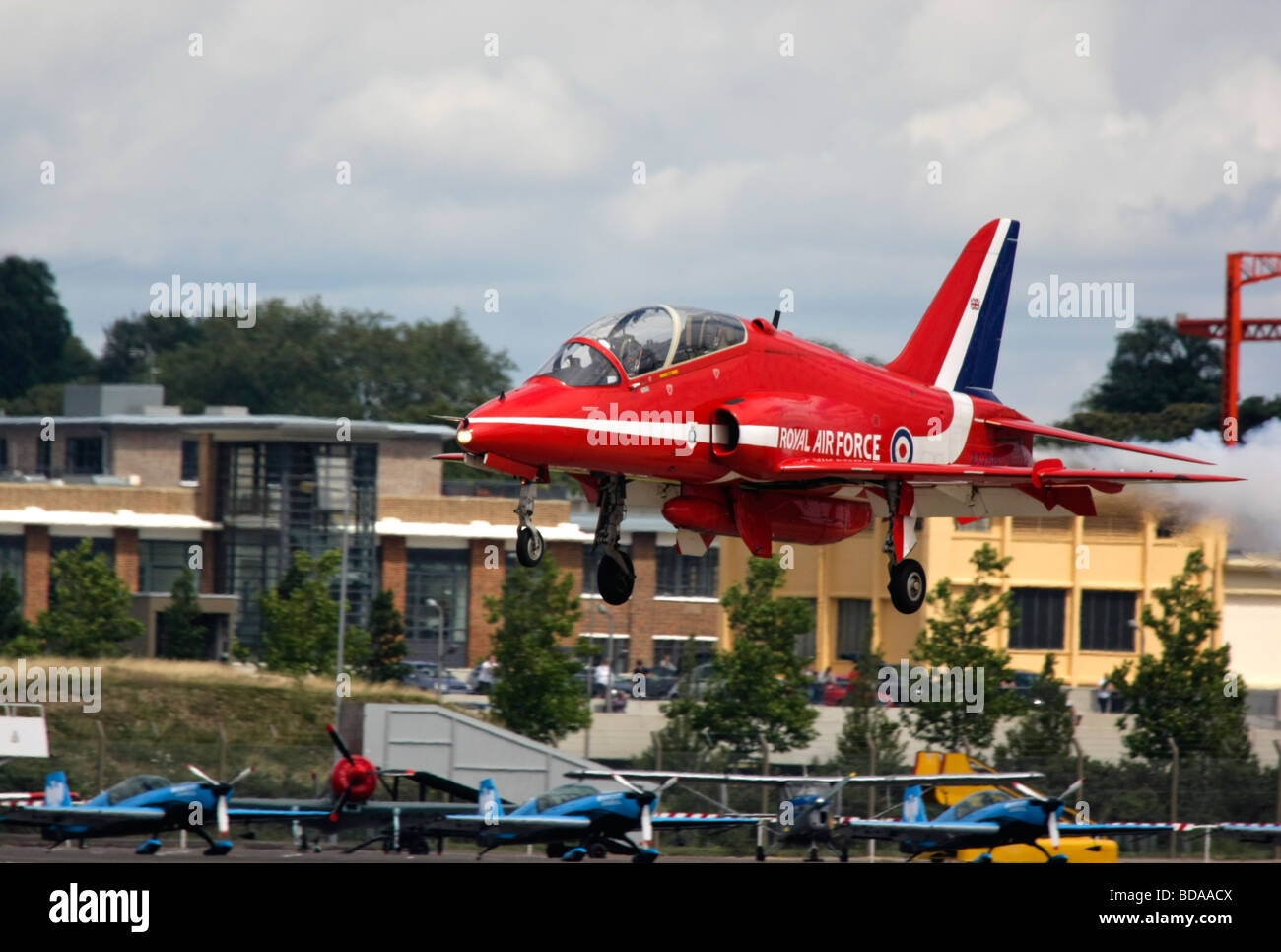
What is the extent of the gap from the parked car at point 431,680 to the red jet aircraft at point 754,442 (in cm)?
5057

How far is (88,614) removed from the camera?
2879 inches

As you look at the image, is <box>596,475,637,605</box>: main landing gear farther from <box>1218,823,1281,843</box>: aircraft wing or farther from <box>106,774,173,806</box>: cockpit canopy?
<box>1218,823,1281,843</box>: aircraft wing

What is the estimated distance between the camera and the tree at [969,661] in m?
50.8

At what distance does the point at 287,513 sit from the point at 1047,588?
36.7 meters

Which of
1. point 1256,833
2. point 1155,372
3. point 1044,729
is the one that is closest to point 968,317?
point 1256,833

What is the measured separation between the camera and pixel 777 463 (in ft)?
75.2

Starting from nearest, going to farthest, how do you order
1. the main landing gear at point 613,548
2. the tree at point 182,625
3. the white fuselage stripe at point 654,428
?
1. the white fuselage stripe at point 654,428
2. the main landing gear at point 613,548
3. the tree at point 182,625

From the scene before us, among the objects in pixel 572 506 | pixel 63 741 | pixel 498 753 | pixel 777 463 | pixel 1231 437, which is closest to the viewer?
pixel 777 463

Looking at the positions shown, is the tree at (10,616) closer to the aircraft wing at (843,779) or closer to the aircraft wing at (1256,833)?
the aircraft wing at (843,779)

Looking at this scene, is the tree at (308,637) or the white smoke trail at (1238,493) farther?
the tree at (308,637)

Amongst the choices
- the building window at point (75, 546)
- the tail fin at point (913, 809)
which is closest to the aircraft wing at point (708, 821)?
the tail fin at point (913, 809)
